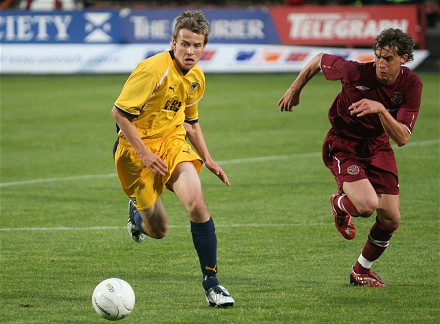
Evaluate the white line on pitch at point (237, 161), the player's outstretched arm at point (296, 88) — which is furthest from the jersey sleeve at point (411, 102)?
the white line on pitch at point (237, 161)

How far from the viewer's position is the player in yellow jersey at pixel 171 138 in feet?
22.1

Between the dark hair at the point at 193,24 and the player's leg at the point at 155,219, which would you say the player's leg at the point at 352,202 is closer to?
the player's leg at the point at 155,219

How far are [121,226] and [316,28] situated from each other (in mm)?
15029

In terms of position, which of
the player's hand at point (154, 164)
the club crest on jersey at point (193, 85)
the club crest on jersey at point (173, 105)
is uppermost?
the club crest on jersey at point (193, 85)

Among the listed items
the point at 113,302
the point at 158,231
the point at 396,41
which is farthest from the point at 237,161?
the point at 113,302

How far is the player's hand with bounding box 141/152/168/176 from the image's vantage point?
22.0ft

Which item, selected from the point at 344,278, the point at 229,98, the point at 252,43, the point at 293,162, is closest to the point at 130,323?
the point at 344,278

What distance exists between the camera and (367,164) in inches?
300

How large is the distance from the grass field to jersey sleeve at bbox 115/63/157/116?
4.33ft

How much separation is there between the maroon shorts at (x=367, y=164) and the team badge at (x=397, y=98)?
Result: 0.41 meters

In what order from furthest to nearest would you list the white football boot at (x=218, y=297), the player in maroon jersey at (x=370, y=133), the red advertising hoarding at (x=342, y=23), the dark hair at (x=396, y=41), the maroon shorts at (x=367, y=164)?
the red advertising hoarding at (x=342, y=23) → the maroon shorts at (x=367, y=164) → the player in maroon jersey at (x=370, y=133) → the dark hair at (x=396, y=41) → the white football boot at (x=218, y=297)

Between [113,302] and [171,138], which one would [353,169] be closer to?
[171,138]

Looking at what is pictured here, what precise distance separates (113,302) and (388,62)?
8.70 ft

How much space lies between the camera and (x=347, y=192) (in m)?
7.51
